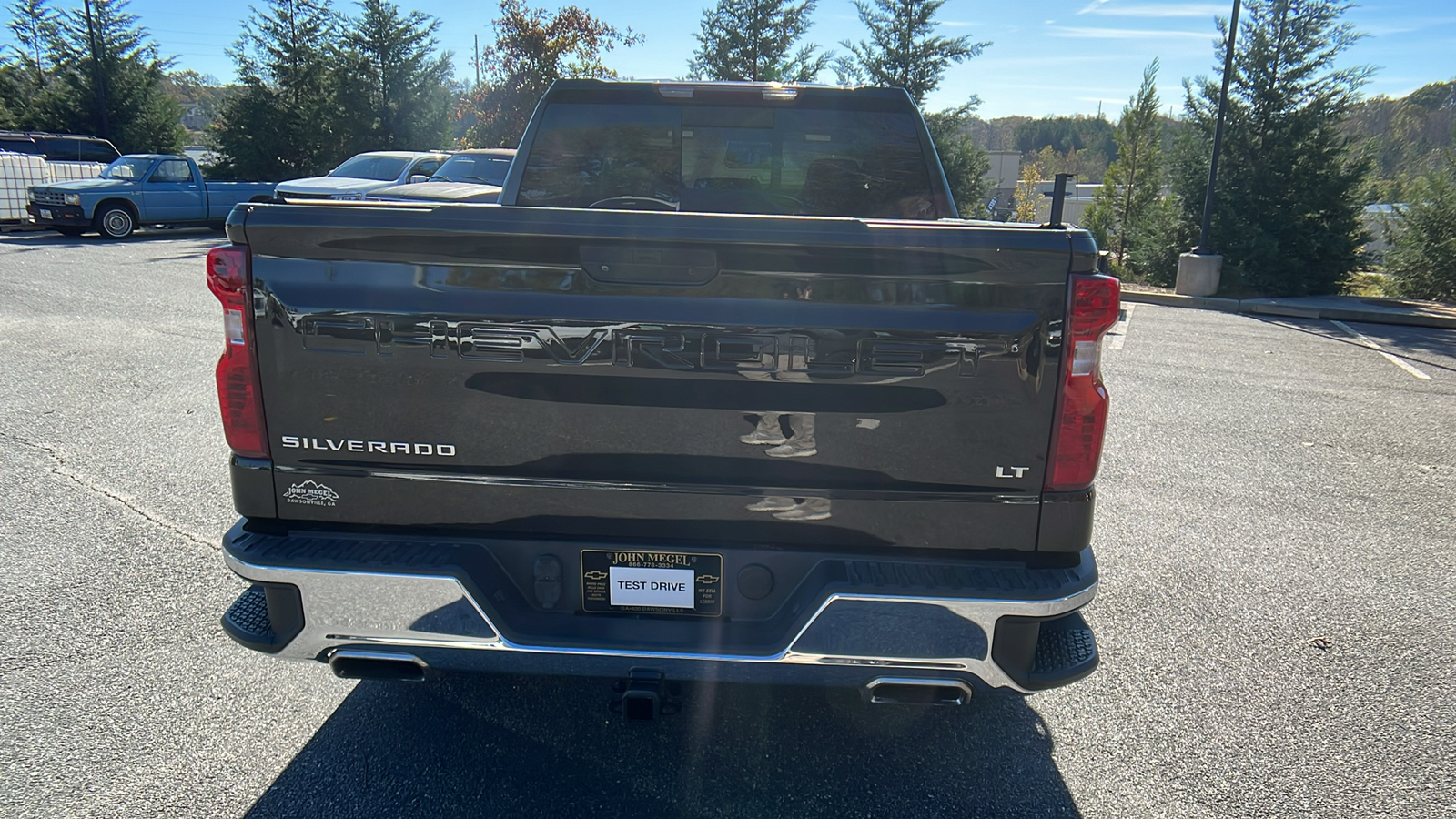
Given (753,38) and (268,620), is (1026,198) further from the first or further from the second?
(268,620)

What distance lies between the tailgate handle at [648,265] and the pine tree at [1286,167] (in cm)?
1780

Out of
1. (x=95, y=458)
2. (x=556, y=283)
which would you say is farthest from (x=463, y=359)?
(x=95, y=458)

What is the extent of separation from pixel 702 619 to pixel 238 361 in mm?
1365

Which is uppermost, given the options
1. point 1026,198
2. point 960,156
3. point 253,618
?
point 960,156

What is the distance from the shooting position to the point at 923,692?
8.09 feet

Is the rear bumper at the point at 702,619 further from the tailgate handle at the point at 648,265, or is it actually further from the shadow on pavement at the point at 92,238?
the shadow on pavement at the point at 92,238

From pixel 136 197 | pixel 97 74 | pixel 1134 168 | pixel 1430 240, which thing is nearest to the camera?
pixel 1430 240

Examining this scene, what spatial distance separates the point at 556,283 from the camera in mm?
2365

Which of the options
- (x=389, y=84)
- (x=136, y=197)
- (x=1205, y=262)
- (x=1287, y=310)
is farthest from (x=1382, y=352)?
(x=389, y=84)

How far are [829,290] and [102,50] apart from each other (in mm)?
38352

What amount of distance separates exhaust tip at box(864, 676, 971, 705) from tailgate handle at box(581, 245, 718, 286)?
113cm

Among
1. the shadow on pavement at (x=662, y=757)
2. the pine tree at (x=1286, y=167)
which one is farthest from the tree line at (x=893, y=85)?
the shadow on pavement at (x=662, y=757)

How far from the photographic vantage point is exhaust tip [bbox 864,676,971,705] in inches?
96.0

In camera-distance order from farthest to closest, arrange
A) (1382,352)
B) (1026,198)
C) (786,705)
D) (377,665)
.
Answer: (1026,198) < (1382,352) < (786,705) < (377,665)
